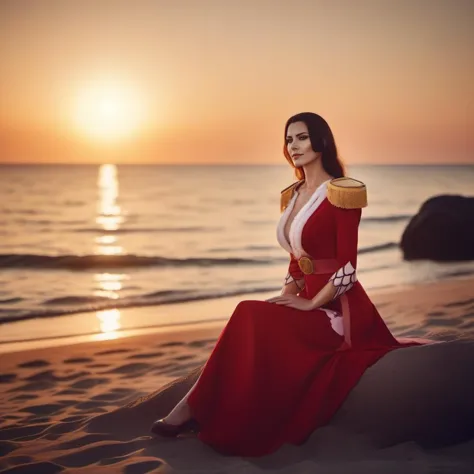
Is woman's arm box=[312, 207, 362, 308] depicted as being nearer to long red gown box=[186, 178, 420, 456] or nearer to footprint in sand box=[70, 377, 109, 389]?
long red gown box=[186, 178, 420, 456]

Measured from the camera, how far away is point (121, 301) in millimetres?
9031

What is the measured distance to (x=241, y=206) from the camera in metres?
28.5

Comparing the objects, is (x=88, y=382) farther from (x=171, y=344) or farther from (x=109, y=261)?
(x=109, y=261)

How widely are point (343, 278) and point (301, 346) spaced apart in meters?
0.32

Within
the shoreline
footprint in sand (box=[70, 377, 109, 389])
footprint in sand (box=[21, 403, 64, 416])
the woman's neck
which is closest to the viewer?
the woman's neck

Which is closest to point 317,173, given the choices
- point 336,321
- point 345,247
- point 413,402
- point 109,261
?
point 345,247

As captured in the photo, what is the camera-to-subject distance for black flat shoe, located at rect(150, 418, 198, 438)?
9.57ft

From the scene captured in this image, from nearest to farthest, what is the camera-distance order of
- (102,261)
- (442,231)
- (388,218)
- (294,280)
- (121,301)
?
(294,280)
(121,301)
(442,231)
(102,261)
(388,218)

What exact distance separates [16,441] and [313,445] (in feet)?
4.78

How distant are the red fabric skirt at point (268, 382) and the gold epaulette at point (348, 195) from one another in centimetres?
47

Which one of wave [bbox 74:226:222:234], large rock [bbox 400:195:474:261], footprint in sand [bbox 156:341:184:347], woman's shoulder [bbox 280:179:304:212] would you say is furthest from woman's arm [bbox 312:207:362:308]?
wave [bbox 74:226:222:234]

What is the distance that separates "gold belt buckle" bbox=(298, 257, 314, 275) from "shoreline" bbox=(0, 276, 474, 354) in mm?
3550

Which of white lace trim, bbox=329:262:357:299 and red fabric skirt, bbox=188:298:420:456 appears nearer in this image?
red fabric skirt, bbox=188:298:420:456

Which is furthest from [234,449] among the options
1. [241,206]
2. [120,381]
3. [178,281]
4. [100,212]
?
[241,206]
